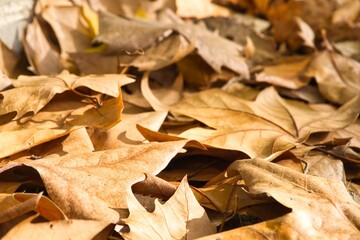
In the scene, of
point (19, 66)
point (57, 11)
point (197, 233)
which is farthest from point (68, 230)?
point (57, 11)

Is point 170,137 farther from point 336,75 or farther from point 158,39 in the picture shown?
point 336,75

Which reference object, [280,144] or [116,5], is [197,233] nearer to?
[280,144]

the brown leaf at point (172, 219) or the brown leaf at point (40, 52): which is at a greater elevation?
the brown leaf at point (40, 52)

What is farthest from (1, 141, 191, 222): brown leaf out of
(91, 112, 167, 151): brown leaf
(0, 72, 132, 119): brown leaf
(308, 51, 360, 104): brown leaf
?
(308, 51, 360, 104): brown leaf

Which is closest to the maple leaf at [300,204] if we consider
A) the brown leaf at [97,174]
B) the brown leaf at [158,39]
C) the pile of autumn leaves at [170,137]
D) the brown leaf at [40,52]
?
the pile of autumn leaves at [170,137]

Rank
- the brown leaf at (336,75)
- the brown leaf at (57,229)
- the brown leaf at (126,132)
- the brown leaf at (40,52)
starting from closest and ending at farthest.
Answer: the brown leaf at (57,229)
the brown leaf at (126,132)
the brown leaf at (40,52)
the brown leaf at (336,75)

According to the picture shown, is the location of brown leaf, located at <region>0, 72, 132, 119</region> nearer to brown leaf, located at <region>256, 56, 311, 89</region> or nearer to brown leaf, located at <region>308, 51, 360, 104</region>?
brown leaf, located at <region>256, 56, 311, 89</region>

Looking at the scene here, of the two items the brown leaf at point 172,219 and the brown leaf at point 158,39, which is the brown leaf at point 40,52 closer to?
the brown leaf at point 158,39
